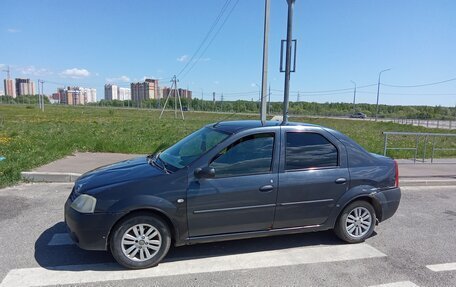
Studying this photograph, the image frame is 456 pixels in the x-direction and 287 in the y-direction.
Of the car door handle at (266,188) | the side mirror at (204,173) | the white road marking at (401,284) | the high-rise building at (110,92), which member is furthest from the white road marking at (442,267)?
the high-rise building at (110,92)

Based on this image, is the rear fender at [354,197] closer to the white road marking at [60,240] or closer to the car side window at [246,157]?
the car side window at [246,157]

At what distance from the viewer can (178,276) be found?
3211 millimetres

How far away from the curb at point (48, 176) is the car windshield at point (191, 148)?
11.9 ft

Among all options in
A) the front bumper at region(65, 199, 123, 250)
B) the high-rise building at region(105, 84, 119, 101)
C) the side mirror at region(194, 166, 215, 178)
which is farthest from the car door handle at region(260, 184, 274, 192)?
the high-rise building at region(105, 84, 119, 101)

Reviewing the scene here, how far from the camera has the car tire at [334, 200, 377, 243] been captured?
4129 mm

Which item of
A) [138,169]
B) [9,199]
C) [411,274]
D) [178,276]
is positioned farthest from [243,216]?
[9,199]

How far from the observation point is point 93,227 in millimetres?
3227

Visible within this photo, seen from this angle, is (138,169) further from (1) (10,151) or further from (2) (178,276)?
(1) (10,151)

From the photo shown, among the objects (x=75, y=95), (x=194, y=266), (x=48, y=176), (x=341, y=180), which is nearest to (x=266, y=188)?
(x=341, y=180)

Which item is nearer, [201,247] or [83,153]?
[201,247]

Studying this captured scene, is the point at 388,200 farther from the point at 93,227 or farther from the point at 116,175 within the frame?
the point at 93,227

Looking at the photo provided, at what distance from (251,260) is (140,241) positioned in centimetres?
127

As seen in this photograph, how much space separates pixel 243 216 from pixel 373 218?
6.31 feet

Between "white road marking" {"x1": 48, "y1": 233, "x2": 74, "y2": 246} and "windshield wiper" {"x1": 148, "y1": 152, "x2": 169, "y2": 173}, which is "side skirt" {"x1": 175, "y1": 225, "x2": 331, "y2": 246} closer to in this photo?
"windshield wiper" {"x1": 148, "y1": 152, "x2": 169, "y2": 173}
